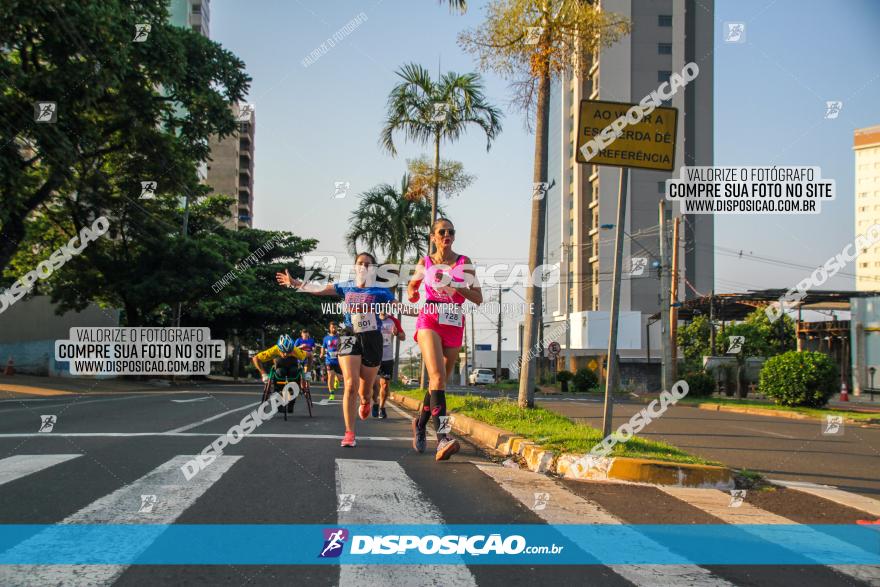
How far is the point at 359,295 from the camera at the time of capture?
26.5 feet

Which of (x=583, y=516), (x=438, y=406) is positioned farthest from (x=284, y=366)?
(x=583, y=516)

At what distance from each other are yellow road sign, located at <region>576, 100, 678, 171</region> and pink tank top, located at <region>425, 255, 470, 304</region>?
1.92m

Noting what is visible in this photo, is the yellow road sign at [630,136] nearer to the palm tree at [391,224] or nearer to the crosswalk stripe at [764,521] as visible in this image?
the crosswalk stripe at [764,521]

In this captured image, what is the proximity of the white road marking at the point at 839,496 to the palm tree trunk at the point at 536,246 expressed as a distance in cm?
584

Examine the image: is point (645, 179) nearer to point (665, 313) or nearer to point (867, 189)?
point (665, 313)

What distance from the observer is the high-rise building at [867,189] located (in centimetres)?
9106

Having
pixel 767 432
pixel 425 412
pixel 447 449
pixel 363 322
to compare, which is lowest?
pixel 767 432

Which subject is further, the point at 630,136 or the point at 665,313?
the point at 665,313

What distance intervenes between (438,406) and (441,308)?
90 centimetres

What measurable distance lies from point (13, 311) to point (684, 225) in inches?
1976

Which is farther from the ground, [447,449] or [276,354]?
[276,354]

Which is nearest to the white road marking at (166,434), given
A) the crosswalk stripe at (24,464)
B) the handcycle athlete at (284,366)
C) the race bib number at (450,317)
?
the crosswalk stripe at (24,464)

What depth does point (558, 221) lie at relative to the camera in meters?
76.3

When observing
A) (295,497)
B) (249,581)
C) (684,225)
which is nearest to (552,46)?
(295,497)
